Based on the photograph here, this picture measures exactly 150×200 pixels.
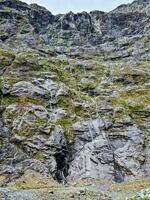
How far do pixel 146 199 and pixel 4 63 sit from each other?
102 meters

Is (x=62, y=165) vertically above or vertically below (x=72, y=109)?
below

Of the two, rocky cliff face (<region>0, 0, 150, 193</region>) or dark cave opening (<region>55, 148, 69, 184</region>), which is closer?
dark cave opening (<region>55, 148, 69, 184</region>)

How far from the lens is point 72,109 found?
11256cm

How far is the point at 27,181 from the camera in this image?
80.6 meters

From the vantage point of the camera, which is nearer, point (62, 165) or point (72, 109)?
point (62, 165)

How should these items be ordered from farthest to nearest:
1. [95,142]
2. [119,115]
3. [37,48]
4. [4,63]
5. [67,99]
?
[37,48], [4,63], [67,99], [119,115], [95,142]

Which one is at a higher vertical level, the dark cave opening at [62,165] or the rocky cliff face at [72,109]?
the rocky cliff face at [72,109]

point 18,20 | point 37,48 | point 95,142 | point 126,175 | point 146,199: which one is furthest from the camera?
point 18,20

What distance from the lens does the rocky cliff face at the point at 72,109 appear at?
89938 millimetres

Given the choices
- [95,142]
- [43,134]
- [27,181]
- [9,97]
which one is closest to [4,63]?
[9,97]

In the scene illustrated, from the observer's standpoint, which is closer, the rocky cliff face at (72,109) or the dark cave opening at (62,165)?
the dark cave opening at (62,165)

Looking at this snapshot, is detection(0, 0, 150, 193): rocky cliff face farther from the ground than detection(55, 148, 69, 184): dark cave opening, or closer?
farther from the ground

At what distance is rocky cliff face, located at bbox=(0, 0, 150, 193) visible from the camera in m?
89.9

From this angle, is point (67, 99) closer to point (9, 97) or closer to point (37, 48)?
point (9, 97)
